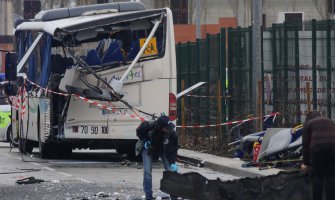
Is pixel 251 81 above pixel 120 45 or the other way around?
the other way around

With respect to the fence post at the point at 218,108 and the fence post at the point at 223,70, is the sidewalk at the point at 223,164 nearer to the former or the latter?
the fence post at the point at 218,108

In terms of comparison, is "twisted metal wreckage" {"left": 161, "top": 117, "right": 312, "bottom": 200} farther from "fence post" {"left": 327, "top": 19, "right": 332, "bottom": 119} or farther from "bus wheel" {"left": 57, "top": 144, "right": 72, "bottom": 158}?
"bus wheel" {"left": 57, "top": 144, "right": 72, "bottom": 158}

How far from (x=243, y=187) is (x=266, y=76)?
41.5 ft

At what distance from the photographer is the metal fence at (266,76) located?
2395cm

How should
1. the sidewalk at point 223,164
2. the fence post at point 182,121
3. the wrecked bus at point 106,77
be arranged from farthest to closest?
the fence post at point 182,121, the wrecked bus at point 106,77, the sidewalk at point 223,164

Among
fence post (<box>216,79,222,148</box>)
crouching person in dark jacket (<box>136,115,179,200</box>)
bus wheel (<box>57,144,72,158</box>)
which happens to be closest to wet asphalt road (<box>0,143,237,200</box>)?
bus wheel (<box>57,144,72,158</box>)

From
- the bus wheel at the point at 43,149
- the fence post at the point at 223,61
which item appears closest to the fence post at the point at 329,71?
the fence post at the point at 223,61

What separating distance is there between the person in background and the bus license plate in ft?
33.2

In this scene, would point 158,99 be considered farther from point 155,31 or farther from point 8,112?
point 8,112

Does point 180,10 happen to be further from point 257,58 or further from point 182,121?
point 257,58

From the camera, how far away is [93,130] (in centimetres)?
2316

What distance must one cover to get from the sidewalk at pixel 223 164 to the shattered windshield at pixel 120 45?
2747mm

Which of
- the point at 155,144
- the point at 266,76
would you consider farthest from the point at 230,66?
the point at 155,144

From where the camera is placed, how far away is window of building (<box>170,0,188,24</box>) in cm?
6122
